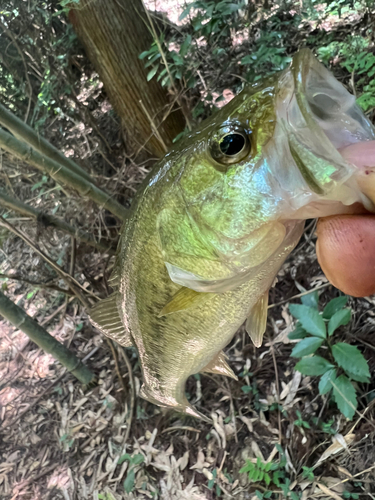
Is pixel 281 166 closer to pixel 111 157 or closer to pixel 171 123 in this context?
pixel 171 123

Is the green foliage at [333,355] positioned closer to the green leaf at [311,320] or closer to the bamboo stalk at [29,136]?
the green leaf at [311,320]

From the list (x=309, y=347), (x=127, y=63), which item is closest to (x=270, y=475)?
(x=309, y=347)

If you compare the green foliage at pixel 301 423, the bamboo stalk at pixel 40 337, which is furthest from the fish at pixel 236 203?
the bamboo stalk at pixel 40 337

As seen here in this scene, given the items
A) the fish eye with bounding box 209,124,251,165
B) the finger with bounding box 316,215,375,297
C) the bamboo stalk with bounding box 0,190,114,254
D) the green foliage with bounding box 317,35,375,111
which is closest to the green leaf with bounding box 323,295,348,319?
the green foliage with bounding box 317,35,375,111

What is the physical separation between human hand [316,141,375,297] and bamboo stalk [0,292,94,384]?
2079 millimetres

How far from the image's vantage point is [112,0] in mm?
2326

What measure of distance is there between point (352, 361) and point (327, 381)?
16 cm

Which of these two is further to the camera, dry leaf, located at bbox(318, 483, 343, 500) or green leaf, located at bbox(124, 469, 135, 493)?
green leaf, located at bbox(124, 469, 135, 493)

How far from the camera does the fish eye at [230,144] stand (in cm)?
76

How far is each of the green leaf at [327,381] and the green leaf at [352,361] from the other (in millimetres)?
85

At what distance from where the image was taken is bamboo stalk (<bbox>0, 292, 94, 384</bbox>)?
229cm

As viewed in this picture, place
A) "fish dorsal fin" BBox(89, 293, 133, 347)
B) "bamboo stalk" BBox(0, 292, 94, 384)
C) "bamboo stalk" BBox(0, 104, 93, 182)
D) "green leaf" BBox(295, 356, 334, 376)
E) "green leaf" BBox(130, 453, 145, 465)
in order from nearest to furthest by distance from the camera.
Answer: "fish dorsal fin" BBox(89, 293, 133, 347), "bamboo stalk" BBox(0, 104, 93, 182), "green leaf" BBox(295, 356, 334, 376), "bamboo stalk" BBox(0, 292, 94, 384), "green leaf" BBox(130, 453, 145, 465)

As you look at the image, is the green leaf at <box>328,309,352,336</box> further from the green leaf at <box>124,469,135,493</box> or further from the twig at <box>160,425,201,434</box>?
the green leaf at <box>124,469,135,493</box>

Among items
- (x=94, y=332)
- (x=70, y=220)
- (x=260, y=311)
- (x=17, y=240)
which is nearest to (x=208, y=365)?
(x=260, y=311)
